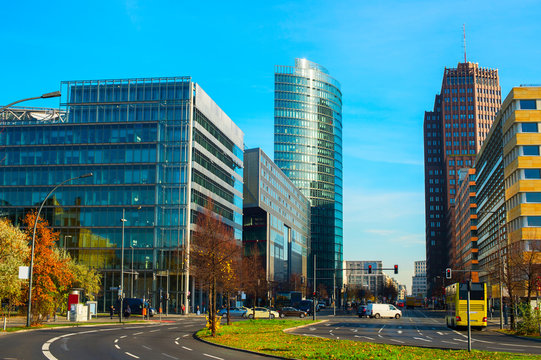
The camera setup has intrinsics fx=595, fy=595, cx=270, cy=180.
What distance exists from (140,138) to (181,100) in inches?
351

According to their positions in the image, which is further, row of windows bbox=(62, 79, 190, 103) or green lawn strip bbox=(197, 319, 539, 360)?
row of windows bbox=(62, 79, 190, 103)

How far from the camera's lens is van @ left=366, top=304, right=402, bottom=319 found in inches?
3226

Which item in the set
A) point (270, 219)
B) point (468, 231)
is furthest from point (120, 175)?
point (468, 231)

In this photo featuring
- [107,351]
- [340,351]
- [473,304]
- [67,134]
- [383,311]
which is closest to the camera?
[340,351]

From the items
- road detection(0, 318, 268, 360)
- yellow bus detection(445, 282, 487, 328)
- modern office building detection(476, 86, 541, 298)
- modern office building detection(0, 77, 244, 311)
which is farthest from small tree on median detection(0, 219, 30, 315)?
modern office building detection(476, 86, 541, 298)

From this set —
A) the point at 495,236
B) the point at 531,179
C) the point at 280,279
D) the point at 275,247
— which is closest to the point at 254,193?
the point at 275,247

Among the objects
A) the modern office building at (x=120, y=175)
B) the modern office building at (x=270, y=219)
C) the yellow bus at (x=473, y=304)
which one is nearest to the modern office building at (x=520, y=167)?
the yellow bus at (x=473, y=304)

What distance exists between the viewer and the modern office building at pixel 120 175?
92312 mm

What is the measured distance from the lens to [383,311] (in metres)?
82.8

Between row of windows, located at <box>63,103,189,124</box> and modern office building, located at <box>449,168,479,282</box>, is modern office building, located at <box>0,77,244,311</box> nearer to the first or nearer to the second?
row of windows, located at <box>63,103,189,124</box>

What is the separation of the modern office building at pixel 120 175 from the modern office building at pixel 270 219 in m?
27.3

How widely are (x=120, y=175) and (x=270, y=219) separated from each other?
53.1 m

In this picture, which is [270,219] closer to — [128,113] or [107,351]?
[128,113]

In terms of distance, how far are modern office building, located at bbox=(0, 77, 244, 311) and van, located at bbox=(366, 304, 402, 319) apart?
92.2 ft
